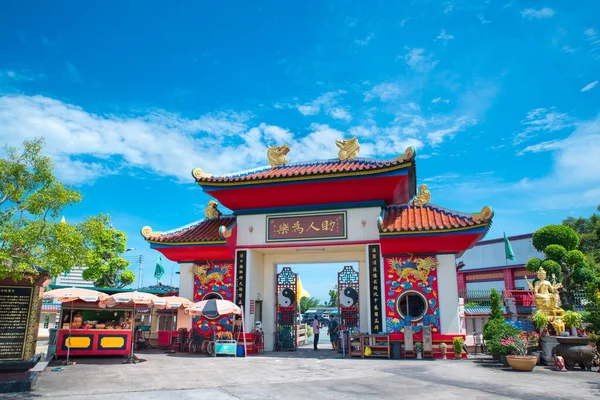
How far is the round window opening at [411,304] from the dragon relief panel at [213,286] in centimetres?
625

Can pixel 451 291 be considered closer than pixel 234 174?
Yes

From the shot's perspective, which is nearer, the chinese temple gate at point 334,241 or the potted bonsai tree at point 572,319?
the potted bonsai tree at point 572,319

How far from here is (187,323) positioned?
18.1 m

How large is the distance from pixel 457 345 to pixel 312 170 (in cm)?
767

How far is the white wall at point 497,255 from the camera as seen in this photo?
35.1 meters

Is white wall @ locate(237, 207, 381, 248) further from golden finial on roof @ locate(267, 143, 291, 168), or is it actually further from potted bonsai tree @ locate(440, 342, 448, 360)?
potted bonsai tree @ locate(440, 342, 448, 360)

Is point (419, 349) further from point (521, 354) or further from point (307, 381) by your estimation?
point (307, 381)

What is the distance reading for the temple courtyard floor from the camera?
838 cm

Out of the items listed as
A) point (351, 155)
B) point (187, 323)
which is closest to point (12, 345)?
point (187, 323)

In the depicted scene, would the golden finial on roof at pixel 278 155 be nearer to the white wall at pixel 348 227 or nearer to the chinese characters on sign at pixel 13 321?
the white wall at pixel 348 227

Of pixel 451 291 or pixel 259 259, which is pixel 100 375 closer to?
pixel 259 259

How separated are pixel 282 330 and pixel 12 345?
35.4 feet

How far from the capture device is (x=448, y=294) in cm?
1517

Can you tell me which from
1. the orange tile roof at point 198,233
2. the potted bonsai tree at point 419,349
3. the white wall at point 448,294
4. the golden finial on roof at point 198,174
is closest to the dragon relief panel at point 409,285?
the white wall at point 448,294
